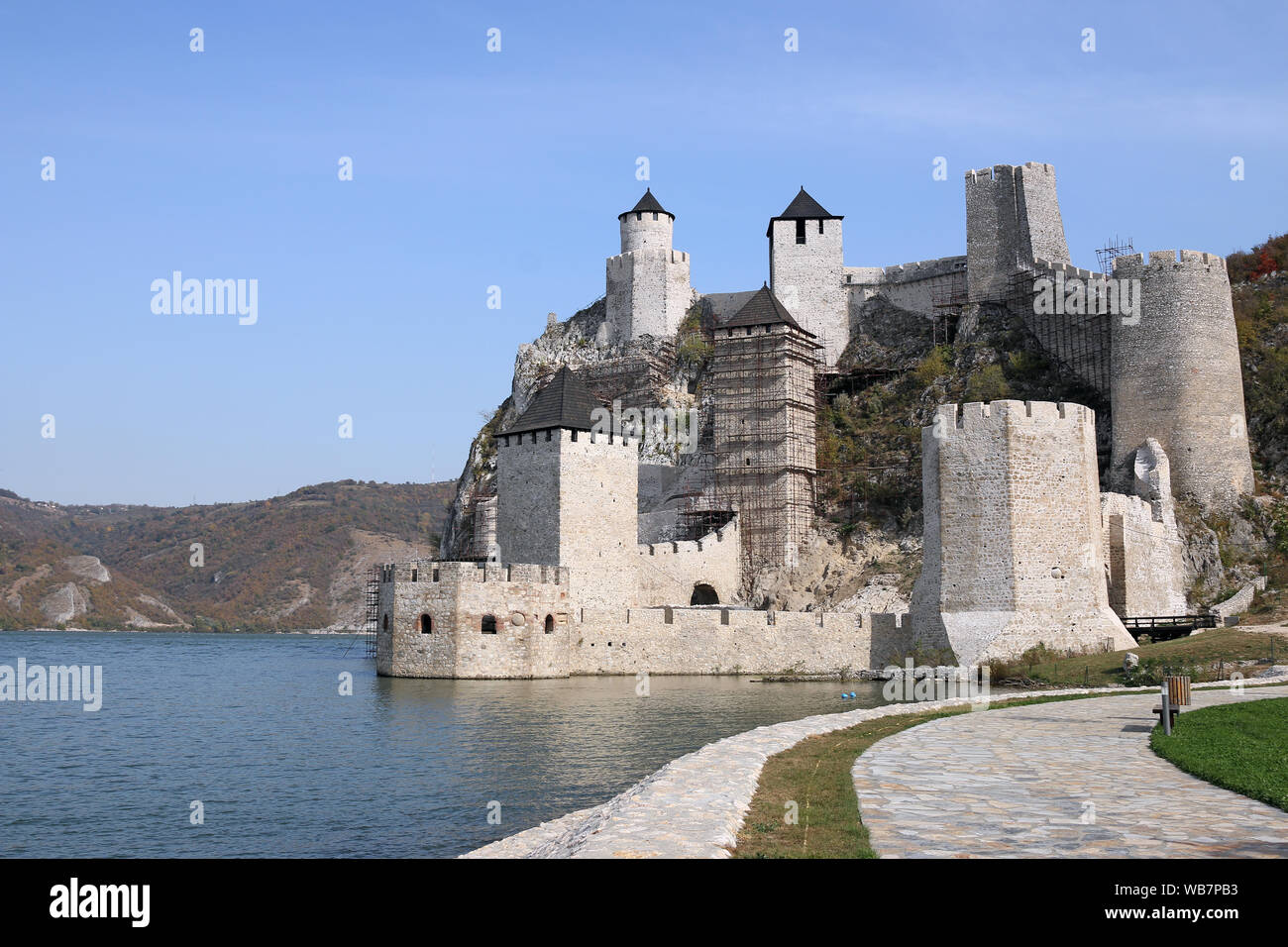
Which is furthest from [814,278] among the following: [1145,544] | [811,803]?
[811,803]

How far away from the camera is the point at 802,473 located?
43.9 metres

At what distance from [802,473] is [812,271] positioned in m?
10.3

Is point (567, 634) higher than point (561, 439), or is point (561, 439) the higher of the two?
point (561, 439)

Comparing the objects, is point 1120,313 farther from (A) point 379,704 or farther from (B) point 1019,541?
(A) point 379,704

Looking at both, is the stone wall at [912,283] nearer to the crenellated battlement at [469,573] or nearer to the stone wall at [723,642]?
the stone wall at [723,642]

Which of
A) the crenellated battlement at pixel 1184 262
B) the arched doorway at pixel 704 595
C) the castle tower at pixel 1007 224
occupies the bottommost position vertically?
the arched doorway at pixel 704 595

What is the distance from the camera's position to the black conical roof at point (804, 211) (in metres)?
49.7

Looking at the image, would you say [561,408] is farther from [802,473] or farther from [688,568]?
[802,473]

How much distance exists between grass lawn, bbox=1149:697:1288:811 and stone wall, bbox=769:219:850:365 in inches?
1391

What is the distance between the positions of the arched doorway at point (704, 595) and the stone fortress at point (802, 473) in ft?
0.36

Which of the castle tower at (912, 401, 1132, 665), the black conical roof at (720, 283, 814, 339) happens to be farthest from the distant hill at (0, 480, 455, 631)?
the castle tower at (912, 401, 1132, 665)

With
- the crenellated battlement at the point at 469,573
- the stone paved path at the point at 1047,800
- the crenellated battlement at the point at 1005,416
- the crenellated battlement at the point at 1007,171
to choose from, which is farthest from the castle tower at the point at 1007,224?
the stone paved path at the point at 1047,800

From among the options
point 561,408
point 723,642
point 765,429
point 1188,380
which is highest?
point 1188,380
